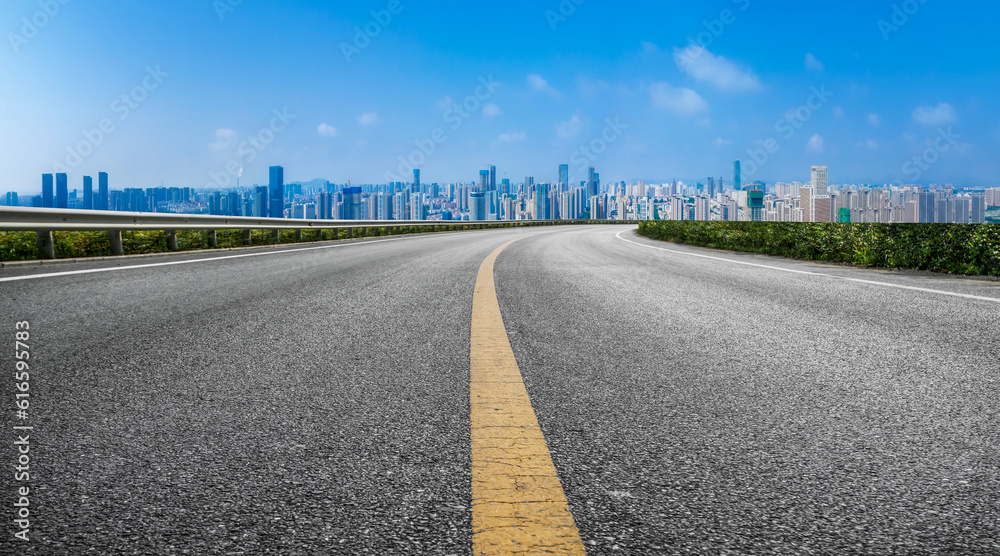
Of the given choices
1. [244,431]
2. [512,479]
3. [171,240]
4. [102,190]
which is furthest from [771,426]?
[102,190]

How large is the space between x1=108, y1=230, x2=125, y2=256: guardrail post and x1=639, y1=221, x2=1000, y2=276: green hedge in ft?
43.8

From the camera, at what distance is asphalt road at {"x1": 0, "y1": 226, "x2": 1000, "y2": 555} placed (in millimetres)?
1373

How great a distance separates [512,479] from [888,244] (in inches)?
436

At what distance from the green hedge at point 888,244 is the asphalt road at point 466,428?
5168 millimetres

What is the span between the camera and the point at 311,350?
325cm

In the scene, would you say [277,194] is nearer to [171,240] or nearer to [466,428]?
[171,240]

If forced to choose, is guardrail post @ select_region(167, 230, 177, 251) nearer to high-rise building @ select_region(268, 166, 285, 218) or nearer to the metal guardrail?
the metal guardrail

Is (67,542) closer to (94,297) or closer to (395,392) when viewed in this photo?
(395,392)

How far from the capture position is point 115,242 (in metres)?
10.3

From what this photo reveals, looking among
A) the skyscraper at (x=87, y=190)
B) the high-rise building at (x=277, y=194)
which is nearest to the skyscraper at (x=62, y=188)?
the skyscraper at (x=87, y=190)

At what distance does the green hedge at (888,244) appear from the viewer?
28.3 ft

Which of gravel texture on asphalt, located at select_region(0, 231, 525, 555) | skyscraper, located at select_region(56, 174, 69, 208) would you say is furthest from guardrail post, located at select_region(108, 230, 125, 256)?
skyscraper, located at select_region(56, 174, 69, 208)

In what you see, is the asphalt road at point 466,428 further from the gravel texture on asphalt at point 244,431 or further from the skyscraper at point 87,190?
the skyscraper at point 87,190

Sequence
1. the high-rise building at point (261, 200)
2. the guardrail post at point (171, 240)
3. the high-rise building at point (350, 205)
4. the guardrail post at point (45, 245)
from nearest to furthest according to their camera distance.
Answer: the guardrail post at point (45, 245)
the guardrail post at point (171, 240)
the high-rise building at point (261, 200)
the high-rise building at point (350, 205)
